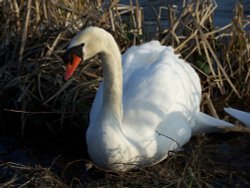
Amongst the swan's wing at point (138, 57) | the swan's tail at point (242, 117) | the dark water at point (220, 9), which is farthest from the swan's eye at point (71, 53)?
the dark water at point (220, 9)

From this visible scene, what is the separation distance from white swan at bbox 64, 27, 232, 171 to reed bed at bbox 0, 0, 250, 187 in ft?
0.97

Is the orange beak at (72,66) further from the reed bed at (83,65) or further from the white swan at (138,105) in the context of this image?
the reed bed at (83,65)

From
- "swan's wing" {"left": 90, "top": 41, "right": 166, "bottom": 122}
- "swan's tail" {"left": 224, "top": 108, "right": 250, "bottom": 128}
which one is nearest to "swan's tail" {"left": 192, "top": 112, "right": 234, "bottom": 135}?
"swan's tail" {"left": 224, "top": 108, "right": 250, "bottom": 128}

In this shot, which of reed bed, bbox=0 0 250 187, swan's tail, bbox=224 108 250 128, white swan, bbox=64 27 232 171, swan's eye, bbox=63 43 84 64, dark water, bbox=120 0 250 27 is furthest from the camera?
dark water, bbox=120 0 250 27

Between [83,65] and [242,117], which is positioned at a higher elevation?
[83,65]

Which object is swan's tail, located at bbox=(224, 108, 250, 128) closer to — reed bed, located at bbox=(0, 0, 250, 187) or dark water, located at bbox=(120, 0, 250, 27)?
reed bed, located at bbox=(0, 0, 250, 187)

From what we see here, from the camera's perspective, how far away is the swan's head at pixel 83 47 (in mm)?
4617

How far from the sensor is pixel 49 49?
641 cm

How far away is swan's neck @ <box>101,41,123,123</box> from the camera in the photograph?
4934 mm

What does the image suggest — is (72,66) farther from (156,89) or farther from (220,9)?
(220,9)

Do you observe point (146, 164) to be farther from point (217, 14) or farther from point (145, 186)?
point (217, 14)

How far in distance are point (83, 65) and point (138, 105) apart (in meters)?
1.11

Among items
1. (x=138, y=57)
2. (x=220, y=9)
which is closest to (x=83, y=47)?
(x=138, y=57)

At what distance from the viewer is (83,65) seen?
639 centimetres
